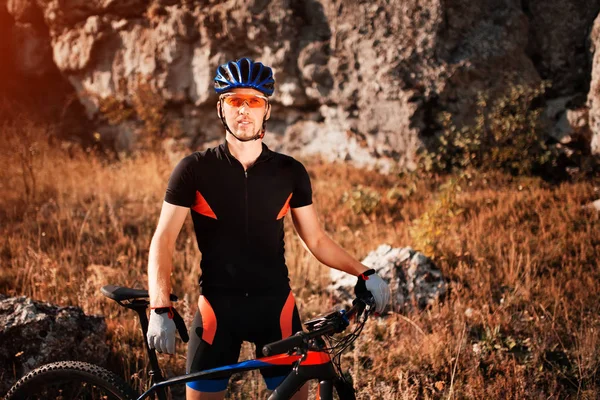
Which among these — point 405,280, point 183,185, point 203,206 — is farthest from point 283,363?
point 405,280

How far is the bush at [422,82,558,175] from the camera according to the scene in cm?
835

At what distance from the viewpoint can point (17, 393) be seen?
95.7 inches

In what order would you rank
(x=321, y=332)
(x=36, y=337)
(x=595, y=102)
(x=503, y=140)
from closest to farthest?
(x=321, y=332)
(x=36, y=337)
(x=595, y=102)
(x=503, y=140)

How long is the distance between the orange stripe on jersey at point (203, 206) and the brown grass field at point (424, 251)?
4.09ft

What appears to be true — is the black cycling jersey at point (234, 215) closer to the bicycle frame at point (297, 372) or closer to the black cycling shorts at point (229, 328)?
the black cycling shorts at point (229, 328)

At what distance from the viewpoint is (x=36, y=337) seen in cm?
337

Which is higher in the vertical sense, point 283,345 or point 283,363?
point 283,345

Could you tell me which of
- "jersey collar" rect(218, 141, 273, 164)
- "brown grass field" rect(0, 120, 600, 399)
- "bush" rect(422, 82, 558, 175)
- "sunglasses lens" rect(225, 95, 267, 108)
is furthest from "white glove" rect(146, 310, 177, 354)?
"bush" rect(422, 82, 558, 175)

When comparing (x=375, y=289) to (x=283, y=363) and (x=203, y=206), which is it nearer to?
(x=283, y=363)

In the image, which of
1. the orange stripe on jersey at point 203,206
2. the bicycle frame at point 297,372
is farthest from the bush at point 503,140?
the bicycle frame at point 297,372

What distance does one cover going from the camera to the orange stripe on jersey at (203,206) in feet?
7.63

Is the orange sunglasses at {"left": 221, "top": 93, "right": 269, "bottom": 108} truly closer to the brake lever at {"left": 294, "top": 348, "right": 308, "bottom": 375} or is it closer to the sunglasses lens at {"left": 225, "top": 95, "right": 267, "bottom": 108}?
the sunglasses lens at {"left": 225, "top": 95, "right": 267, "bottom": 108}

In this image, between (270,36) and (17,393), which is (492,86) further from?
(17,393)

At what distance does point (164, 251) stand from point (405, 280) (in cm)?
310
